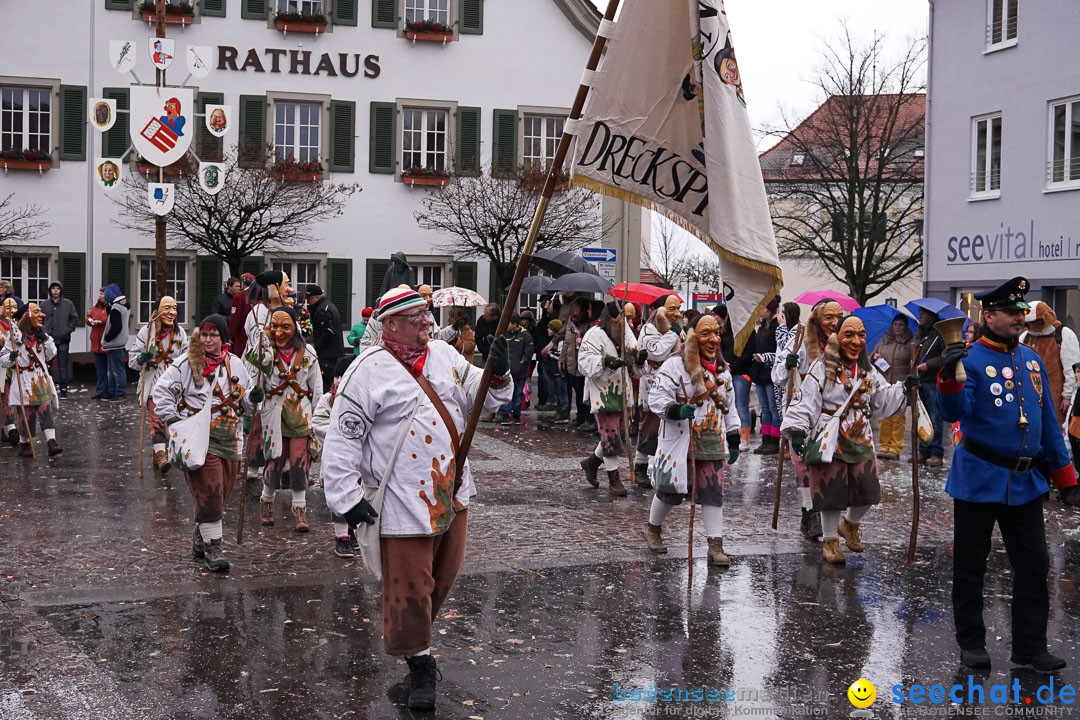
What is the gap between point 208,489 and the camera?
8602 millimetres

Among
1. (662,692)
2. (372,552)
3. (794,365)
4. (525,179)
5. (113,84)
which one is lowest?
(662,692)

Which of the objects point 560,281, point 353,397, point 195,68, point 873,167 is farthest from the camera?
point 873,167

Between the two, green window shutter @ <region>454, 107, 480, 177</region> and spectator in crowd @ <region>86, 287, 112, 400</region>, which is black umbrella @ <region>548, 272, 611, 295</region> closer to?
spectator in crowd @ <region>86, 287, 112, 400</region>

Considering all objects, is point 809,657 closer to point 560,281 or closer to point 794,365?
point 794,365

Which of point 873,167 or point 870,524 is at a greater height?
point 873,167

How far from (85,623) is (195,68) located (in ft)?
52.4

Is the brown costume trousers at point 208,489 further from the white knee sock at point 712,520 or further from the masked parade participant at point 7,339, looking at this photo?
the masked parade participant at point 7,339

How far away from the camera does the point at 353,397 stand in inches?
229

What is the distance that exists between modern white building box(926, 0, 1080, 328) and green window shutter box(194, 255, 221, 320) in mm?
15602

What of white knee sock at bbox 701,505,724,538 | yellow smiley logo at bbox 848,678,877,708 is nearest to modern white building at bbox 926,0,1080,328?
white knee sock at bbox 701,505,724,538

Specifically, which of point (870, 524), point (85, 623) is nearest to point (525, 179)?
point (870, 524)

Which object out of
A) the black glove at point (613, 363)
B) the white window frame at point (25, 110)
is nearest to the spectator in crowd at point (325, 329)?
the black glove at point (613, 363)

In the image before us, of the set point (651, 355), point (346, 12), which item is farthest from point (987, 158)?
point (651, 355)

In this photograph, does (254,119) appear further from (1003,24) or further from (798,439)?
(798,439)
